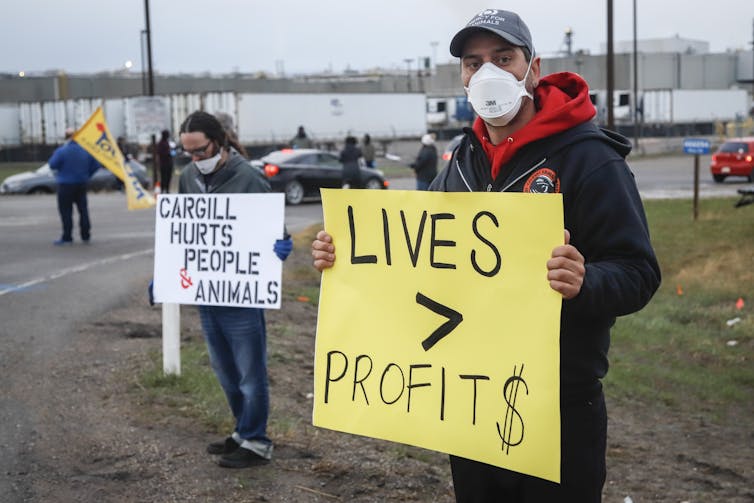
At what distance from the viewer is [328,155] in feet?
93.0

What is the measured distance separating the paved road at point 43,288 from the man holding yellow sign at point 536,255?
9.97 feet

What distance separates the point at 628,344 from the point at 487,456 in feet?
25.9

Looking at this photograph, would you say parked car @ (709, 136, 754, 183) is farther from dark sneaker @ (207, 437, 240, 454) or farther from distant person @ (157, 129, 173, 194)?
dark sneaker @ (207, 437, 240, 454)

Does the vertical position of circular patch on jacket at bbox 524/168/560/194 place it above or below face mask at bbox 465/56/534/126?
below

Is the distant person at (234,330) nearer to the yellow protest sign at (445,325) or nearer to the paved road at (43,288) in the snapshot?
the paved road at (43,288)

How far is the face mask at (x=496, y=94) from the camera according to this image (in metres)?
3.02

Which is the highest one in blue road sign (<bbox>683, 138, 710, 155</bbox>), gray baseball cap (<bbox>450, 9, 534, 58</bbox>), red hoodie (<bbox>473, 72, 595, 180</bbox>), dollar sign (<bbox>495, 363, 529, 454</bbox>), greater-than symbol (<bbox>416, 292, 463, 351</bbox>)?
gray baseball cap (<bbox>450, 9, 534, 58</bbox>)

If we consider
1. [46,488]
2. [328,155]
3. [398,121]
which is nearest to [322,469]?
[46,488]

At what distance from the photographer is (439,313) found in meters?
3.10

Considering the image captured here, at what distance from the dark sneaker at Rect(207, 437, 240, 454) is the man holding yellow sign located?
2.69 metres

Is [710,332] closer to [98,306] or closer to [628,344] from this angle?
[628,344]

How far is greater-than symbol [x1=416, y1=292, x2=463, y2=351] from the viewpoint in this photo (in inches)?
121

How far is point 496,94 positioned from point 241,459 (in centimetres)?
335

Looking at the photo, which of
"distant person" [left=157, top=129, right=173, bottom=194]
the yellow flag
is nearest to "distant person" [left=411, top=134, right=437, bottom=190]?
the yellow flag
